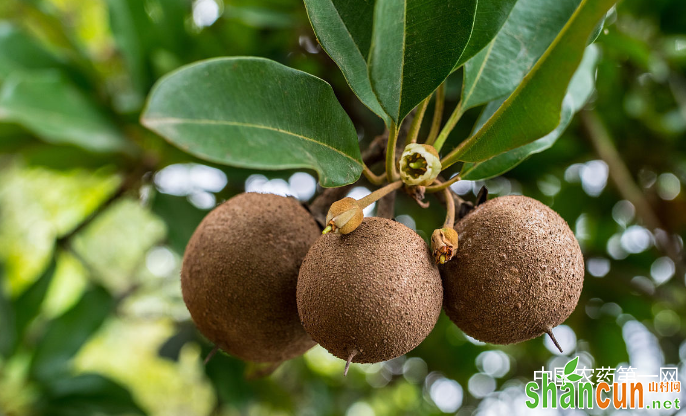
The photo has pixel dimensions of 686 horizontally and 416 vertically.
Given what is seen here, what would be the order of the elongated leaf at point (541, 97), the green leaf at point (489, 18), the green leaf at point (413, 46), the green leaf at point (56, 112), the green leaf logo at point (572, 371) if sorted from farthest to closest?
the green leaf at point (56, 112) → the green leaf logo at point (572, 371) → the green leaf at point (489, 18) → the green leaf at point (413, 46) → the elongated leaf at point (541, 97)

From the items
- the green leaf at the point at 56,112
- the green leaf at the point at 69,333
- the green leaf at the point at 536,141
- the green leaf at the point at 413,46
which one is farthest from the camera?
the green leaf at the point at 69,333

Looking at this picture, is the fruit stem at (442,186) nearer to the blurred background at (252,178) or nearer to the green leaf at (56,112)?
the blurred background at (252,178)

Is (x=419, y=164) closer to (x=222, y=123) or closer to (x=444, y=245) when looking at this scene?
(x=444, y=245)

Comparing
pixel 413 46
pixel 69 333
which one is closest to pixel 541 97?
pixel 413 46

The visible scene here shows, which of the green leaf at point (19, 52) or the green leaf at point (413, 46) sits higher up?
the green leaf at point (413, 46)

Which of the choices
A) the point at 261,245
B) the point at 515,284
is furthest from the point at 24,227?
the point at 515,284

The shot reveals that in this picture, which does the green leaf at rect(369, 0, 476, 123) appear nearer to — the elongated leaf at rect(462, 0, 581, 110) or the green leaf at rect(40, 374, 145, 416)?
the elongated leaf at rect(462, 0, 581, 110)

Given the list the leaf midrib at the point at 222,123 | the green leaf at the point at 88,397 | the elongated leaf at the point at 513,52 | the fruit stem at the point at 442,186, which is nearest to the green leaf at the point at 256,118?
the leaf midrib at the point at 222,123
